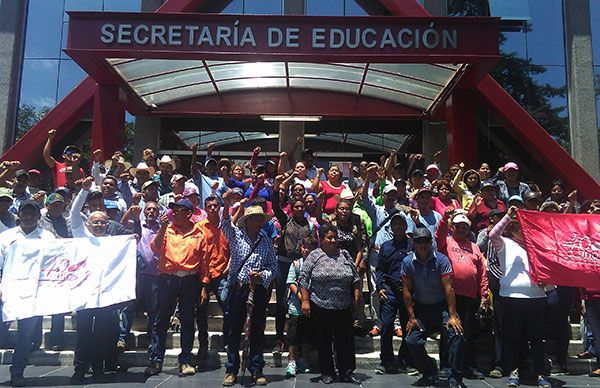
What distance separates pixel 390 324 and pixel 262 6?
12.6 meters

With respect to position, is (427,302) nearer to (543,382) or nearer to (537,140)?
(543,382)

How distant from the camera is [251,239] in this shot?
20.4ft

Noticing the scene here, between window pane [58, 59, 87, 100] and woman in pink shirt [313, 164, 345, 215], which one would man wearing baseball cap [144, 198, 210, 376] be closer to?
woman in pink shirt [313, 164, 345, 215]

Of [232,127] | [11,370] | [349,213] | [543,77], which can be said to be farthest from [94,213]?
[543,77]

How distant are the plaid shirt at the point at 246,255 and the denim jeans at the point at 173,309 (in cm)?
58

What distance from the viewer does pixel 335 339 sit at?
238 inches

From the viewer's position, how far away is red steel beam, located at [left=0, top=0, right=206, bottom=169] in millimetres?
12836

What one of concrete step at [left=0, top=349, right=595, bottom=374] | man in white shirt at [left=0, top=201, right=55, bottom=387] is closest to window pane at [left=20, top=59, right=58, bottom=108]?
man in white shirt at [left=0, top=201, right=55, bottom=387]

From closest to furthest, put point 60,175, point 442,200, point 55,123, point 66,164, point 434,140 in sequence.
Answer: point 442,200 → point 66,164 → point 60,175 → point 55,123 → point 434,140

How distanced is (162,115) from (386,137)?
6691 mm

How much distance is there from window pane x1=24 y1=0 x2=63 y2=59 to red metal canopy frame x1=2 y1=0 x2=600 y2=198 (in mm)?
3609

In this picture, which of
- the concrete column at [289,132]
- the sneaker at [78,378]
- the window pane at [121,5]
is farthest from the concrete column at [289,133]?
the sneaker at [78,378]

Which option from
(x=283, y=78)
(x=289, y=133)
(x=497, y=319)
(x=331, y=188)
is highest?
(x=283, y=78)

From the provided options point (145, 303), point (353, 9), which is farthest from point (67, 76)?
point (145, 303)
